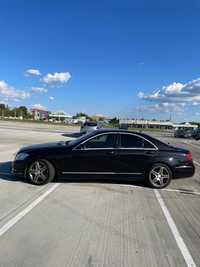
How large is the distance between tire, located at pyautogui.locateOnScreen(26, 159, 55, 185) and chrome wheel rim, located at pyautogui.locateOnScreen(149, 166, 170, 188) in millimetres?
2661

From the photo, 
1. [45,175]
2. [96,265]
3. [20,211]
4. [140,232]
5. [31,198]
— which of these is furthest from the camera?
[45,175]

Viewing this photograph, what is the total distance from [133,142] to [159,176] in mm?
1146

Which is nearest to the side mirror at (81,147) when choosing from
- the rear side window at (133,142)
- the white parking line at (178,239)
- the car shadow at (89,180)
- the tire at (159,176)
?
the car shadow at (89,180)

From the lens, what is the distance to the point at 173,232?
4.62 metres

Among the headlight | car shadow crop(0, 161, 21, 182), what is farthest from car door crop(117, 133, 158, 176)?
car shadow crop(0, 161, 21, 182)

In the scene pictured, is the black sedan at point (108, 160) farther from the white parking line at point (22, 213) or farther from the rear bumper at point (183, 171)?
the white parking line at point (22, 213)

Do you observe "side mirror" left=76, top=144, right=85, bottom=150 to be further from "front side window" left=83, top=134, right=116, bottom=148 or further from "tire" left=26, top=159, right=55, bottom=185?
"tire" left=26, top=159, right=55, bottom=185

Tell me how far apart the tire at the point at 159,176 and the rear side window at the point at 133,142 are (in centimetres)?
61


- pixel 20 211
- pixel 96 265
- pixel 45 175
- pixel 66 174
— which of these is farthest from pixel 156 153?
pixel 96 265

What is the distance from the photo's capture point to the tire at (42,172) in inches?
295

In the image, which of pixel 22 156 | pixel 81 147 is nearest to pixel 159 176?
pixel 81 147

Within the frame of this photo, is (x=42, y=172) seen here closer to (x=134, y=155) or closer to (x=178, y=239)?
(x=134, y=155)

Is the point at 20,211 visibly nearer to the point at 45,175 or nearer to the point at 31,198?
the point at 31,198

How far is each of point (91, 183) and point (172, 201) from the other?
231 cm
